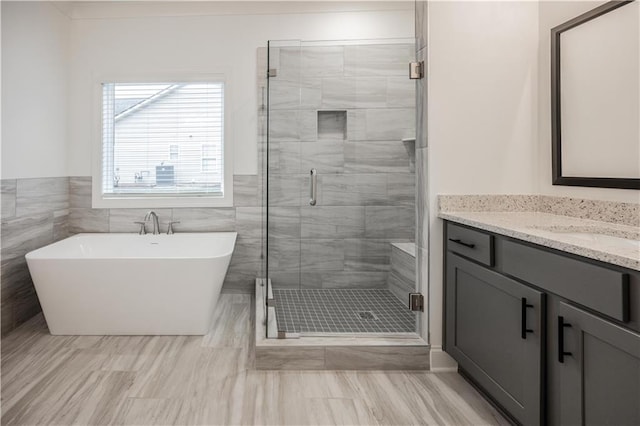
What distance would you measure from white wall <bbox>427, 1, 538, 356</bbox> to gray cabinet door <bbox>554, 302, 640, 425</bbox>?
1103mm

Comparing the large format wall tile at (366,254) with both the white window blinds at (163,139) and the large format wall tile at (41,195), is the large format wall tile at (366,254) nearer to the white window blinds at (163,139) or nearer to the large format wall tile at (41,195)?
the white window blinds at (163,139)

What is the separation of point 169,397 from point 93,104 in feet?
9.76

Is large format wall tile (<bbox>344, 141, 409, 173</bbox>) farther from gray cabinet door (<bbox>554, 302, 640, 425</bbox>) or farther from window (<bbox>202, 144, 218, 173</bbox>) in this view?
window (<bbox>202, 144, 218, 173</bbox>)

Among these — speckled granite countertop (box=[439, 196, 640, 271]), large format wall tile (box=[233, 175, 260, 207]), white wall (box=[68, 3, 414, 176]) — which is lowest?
speckled granite countertop (box=[439, 196, 640, 271])

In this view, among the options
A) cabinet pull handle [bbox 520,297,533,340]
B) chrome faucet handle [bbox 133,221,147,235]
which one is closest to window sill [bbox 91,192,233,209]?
chrome faucet handle [bbox 133,221,147,235]

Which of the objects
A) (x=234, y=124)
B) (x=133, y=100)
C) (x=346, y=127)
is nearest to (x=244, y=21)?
(x=234, y=124)

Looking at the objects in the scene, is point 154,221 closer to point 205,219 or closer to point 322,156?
point 205,219

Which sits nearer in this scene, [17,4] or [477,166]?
[477,166]

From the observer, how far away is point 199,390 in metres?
2.36

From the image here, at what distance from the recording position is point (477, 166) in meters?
2.62

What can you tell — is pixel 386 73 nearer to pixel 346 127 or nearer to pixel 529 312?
pixel 346 127

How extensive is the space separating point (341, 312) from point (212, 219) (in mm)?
1790

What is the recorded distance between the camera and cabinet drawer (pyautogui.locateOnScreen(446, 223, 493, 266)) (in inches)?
82.0

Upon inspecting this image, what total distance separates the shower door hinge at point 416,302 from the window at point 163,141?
2.18m
